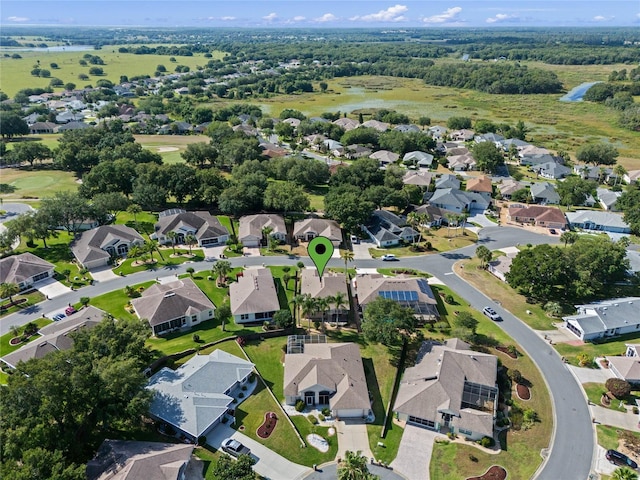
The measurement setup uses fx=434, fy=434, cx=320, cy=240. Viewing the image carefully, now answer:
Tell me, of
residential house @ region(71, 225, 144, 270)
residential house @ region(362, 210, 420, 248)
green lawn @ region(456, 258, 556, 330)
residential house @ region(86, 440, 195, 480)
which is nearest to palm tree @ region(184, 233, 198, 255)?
residential house @ region(71, 225, 144, 270)

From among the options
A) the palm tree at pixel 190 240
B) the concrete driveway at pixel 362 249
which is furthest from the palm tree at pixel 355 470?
the palm tree at pixel 190 240

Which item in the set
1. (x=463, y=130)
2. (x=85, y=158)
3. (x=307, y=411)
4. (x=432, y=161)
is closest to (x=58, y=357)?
(x=307, y=411)

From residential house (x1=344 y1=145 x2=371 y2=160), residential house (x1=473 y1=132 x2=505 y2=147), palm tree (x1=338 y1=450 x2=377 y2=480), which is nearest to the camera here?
palm tree (x1=338 y1=450 x2=377 y2=480)

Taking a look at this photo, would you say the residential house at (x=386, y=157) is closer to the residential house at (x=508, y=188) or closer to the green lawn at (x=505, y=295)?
the residential house at (x=508, y=188)

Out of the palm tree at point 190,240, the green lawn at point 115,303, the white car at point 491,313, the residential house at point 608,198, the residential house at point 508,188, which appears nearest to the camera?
the green lawn at point 115,303

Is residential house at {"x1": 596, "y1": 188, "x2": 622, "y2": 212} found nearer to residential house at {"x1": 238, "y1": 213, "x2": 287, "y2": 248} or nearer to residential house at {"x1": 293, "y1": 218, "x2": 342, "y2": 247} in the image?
residential house at {"x1": 293, "y1": 218, "x2": 342, "y2": 247}

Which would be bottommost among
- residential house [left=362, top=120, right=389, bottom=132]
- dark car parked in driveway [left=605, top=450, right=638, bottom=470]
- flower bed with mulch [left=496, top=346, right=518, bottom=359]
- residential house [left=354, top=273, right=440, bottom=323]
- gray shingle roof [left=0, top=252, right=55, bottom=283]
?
residential house [left=362, top=120, right=389, bottom=132]
